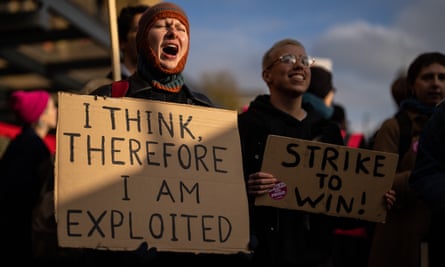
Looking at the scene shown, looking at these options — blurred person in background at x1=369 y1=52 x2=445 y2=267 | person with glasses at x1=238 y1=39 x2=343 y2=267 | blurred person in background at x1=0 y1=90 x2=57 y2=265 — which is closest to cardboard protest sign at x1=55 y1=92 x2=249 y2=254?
person with glasses at x1=238 y1=39 x2=343 y2=267

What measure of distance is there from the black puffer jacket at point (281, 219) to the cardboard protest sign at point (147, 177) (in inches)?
15.4

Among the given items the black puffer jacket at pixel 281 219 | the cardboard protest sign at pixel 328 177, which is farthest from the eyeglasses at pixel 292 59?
the cardboard protest sign at pixel 328 177

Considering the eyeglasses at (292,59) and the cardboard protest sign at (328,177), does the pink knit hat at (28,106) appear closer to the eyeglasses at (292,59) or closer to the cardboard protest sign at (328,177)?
the eyeglasses at (292,59)

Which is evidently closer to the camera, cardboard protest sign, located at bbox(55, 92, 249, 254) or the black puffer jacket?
cardboard protest sign, located at bbox(55, 92, 249, 254)

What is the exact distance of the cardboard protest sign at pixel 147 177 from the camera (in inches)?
108

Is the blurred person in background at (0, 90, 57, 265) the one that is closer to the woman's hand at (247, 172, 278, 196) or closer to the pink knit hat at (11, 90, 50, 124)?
the pink knit hat at (11, 90, 50, 124)

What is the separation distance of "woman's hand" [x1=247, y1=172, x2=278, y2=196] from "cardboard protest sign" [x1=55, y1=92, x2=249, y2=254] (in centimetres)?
19

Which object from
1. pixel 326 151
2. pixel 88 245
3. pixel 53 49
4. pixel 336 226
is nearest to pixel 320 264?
pixel 336 226

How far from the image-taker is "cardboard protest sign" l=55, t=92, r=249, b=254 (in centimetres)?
275

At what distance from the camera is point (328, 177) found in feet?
11.3

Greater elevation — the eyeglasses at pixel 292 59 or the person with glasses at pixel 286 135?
the eyeglasses at pixel 292 59

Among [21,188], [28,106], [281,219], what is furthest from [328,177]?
[28,106]

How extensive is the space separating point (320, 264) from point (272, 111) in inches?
30.3

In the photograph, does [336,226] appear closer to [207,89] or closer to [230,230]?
[230,230]
